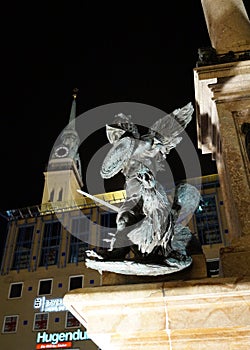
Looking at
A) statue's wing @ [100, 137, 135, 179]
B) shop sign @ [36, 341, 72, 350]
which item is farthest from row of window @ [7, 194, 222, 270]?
statue's wing @ [100, 137, 135, 179]

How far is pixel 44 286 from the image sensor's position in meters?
25.6

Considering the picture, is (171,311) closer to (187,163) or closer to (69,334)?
(187,163)

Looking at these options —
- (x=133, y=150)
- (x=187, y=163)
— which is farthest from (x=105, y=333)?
(x=187, y=163)

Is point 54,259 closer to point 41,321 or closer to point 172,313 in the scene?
→ point 41,321

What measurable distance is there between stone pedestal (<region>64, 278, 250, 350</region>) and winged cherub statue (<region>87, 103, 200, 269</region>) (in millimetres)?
286

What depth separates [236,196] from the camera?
3697 millimetres

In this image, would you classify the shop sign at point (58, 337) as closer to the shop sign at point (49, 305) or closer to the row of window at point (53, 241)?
the shop sign at point (49, 305)

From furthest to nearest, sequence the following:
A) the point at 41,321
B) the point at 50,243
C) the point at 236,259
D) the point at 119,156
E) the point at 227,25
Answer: the point at 50,243 < the point at 41,321 < the point at 227,25 < the point at 119,156 < the point at 236,259

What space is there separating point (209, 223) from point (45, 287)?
10.9 m

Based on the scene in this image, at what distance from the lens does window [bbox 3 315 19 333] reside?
80.3ft

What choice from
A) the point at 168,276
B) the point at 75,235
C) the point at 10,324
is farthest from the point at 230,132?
the point at 75,235

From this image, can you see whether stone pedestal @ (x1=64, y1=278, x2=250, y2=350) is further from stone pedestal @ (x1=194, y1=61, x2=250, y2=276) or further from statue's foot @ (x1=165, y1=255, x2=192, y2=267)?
stone pedestal @ (x1=194, y1=61, x2=250, y2=276)

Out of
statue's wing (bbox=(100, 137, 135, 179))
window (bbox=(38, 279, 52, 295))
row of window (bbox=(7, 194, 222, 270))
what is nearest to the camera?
statue's wing (bbox=(100, 137, 135, 179))

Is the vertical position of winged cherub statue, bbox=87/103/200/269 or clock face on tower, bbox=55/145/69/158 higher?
clock face on tower, bbox=55/145/69/158
